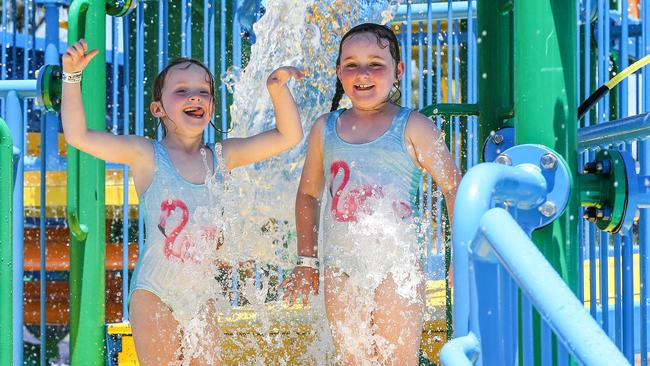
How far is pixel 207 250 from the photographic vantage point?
325 cm

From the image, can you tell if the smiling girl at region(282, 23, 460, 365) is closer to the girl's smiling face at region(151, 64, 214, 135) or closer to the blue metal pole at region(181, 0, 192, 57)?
the girl's smiling face at region(151, 64, 214, 135)

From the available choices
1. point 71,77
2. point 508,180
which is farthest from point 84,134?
point 508,180

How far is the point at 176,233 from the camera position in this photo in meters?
3.22

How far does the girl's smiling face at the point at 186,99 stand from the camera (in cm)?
333

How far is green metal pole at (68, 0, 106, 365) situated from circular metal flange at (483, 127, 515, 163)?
1688 mm

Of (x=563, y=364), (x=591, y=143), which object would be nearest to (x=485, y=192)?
(x=563, y=364)

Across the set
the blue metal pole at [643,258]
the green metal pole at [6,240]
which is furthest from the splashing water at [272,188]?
the blue metal pole at [643,258]

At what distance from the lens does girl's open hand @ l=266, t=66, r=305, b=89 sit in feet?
10.7

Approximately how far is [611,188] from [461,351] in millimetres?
655

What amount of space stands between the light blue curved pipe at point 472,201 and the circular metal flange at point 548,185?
0.09 metres

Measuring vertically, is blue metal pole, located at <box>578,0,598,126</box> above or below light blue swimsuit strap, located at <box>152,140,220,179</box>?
above

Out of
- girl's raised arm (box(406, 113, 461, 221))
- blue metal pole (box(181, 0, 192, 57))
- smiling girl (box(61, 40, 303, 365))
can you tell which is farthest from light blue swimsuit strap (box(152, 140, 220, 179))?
blue metal pole (box(181, 0, 192, 57))

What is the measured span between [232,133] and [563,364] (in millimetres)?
3642

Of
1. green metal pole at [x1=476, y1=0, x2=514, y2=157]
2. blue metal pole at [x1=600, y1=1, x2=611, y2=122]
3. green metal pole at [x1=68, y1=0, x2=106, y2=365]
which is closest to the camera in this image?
green metal pole at [x1=476, y1=0, x2=514, y2=157]
